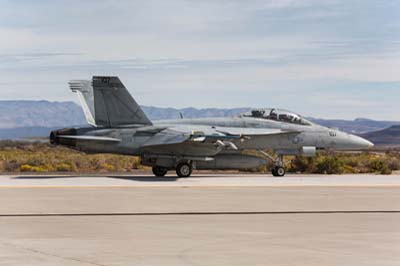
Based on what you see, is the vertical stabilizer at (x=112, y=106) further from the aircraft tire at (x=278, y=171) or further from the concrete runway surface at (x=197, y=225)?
the concrete runway surface at (x=197, y=225)

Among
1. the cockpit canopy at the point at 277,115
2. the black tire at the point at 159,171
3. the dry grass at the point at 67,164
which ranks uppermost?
the cockpit canopy at the point at 277,115

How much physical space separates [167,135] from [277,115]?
539cm

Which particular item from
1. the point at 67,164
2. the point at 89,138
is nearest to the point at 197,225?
the point at 89,138

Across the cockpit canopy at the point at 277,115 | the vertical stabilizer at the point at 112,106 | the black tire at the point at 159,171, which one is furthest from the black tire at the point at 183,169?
the cockpit canopy at the point at 277,115

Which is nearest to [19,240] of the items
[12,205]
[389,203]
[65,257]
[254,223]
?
[65,257]

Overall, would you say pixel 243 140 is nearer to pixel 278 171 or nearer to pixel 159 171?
pixel 278 171

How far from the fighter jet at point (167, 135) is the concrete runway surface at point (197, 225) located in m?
6.12

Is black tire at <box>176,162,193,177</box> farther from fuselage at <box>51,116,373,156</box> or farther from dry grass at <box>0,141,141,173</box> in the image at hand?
dry grass at <box>0,141,141,173</box>

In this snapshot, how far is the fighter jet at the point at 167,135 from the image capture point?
36.0m

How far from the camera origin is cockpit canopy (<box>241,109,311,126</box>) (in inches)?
1523

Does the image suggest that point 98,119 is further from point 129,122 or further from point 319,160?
point 319,160

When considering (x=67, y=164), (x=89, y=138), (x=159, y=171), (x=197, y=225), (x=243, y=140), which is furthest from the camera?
(x=67, y=164)

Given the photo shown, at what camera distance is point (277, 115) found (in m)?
38.8

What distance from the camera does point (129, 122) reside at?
36750 mm
